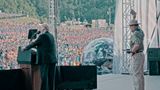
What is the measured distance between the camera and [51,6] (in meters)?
8.45

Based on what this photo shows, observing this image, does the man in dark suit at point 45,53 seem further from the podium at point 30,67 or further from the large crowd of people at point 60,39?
the large crowd of people at point 60,39

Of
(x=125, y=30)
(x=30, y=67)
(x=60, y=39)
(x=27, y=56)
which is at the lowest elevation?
(x=30, y=67)

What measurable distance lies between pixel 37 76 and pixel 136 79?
1.46 meters

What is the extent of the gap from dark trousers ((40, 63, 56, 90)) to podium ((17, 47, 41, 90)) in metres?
0.08

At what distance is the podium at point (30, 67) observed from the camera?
629 cm

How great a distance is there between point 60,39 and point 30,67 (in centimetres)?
474

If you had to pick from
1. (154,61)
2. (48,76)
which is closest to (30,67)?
(48,76)

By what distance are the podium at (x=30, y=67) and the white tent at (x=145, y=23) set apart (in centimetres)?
595

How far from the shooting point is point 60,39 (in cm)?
1109

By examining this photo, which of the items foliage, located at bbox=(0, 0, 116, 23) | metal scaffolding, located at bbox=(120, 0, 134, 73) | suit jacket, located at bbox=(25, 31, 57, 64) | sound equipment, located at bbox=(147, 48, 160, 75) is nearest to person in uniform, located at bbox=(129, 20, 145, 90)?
suit jacket, located at bbox=(25, 31, 57, 64)

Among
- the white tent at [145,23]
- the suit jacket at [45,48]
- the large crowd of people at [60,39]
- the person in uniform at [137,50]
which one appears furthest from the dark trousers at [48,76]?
the white tent at [145,23]

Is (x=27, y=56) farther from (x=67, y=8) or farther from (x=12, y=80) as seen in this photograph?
(x=67, y=8)

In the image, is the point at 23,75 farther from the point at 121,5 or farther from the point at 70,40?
the point at 121,5

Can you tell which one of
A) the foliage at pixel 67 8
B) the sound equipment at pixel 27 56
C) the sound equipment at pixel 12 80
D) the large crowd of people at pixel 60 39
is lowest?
the sound equipment at pixel 12 80
